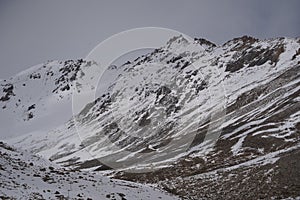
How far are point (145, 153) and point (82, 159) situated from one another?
51952 millimetres

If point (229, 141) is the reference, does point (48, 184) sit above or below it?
below

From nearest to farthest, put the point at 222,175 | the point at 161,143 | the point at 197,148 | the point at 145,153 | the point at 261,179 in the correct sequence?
the point at 261,179
the point at 222,175
the point at 197,148
the point at 145,153
the point at 161,143

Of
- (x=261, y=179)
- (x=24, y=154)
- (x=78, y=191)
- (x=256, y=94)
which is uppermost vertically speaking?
(x=256, y=94)

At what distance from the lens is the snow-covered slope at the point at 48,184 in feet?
76.8

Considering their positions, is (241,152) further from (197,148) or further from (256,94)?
(256,94)

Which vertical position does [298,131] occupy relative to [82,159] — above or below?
below

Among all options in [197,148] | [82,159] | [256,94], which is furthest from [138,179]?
[82,159]

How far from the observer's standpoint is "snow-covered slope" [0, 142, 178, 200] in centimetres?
2342

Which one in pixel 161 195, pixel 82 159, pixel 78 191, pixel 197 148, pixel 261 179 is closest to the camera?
pixel 78 191

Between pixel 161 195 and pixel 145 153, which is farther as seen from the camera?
pixel 145 153

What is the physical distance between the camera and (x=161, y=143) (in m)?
139

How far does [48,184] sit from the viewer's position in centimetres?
2658

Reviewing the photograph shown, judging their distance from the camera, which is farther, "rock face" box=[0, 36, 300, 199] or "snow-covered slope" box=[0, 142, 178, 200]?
"rock face" box=[0, 36, 300, 199]

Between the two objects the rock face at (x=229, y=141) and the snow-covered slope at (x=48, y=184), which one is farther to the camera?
the rock face at (x=229, y=141)
